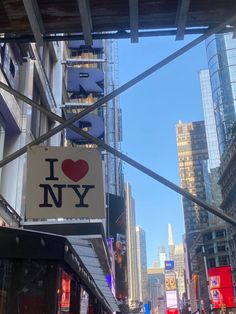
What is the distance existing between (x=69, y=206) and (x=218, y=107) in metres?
127

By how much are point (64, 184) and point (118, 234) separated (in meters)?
61.4

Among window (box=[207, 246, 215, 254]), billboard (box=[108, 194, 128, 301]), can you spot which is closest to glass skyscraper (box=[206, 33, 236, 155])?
window (box=[207, 246, 215, 254])

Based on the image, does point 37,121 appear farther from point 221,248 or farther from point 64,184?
point 221,248

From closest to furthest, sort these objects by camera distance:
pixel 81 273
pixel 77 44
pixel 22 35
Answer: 1. pixel 22 35
2. pixel 81 273
3. pixel 77 44

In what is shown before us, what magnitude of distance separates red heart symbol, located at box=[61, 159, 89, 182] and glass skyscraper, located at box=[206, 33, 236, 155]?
116 metres

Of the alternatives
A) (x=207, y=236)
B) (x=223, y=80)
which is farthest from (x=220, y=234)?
(x=223, y=80)

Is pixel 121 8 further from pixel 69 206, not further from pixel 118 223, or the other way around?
pixel 118 223

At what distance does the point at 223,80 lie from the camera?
127 meters

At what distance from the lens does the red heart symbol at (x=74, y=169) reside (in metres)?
5.12

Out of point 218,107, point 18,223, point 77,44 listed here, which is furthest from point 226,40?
point 18,223

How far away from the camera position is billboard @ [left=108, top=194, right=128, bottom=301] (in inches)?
2467

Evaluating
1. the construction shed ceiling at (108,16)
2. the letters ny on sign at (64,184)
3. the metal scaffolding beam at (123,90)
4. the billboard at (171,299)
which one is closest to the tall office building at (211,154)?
the billboard at (171,299)

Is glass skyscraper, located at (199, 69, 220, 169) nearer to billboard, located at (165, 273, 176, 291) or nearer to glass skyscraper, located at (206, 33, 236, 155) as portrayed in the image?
glass skyscraper, located at (206, 33, 236, 155)

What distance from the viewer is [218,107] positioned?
5049 inches
